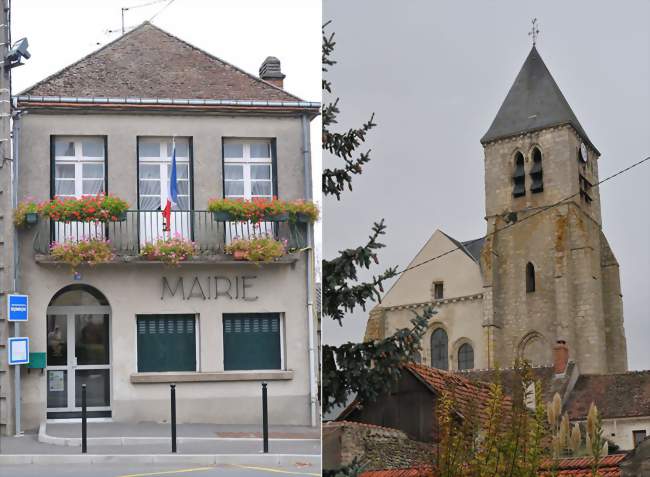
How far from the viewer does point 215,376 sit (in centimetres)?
328

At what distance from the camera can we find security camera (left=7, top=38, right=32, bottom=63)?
3.38 metres

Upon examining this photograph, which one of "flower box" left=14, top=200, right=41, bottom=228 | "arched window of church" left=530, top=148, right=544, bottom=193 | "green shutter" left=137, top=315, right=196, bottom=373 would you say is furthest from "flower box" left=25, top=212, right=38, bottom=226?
"arched window of church" left=530, top=148, right=544, bottom=193

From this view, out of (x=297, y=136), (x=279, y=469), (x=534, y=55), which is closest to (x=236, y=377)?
(x=279, y=469)

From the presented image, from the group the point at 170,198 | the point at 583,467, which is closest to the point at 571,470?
the point at 583,467

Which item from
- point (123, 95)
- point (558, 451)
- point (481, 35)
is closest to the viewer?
point (558, 451)

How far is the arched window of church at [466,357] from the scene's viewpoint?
2342 mm

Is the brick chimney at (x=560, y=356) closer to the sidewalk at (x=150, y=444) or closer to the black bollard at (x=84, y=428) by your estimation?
the sidewalk at (x=150, y=444)

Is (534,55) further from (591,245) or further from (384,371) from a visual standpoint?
(384,371)

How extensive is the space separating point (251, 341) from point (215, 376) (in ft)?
0.60

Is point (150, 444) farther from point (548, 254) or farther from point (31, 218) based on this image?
point (548, 254)

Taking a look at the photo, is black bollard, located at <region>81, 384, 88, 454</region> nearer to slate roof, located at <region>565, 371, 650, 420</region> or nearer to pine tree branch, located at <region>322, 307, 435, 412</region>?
pine tree branch, located at <region>322, 307, 435, 412</region>

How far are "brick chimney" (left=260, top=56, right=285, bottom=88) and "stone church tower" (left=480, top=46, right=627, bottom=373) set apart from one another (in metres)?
1.25

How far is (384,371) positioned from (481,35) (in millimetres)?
1013

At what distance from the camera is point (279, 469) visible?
3100mm
